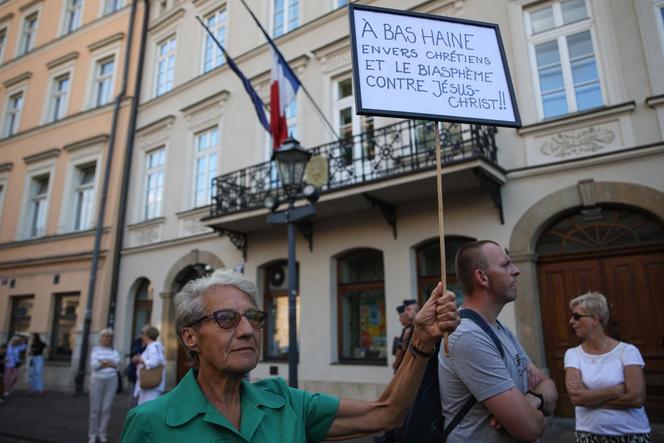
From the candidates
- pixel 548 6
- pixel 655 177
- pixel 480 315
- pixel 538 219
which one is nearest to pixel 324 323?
pixel 538 219

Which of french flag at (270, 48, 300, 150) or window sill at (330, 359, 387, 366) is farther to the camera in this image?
window sill at (330, 359, 387, 366)

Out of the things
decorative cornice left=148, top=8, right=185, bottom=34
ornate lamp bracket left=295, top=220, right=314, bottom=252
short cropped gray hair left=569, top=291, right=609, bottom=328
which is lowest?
short cropped gray hair left=569, top=291, right=609, bottom=328

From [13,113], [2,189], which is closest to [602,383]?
[2,189]

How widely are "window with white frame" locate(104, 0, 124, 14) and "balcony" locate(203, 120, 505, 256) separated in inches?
403

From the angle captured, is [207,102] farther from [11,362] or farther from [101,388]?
[11,362]

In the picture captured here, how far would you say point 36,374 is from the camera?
13.4m

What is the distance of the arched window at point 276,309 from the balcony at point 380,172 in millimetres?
1158

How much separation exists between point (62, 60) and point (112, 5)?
2758 mm

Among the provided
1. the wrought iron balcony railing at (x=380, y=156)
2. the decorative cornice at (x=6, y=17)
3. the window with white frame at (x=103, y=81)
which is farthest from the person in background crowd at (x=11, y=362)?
the decorative cornice at (x=6, y=17)

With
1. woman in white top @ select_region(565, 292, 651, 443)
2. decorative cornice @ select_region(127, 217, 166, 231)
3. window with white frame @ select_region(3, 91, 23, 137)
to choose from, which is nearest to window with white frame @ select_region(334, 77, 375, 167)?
decorative cornice @ select_region(127, 217, 166, 231)

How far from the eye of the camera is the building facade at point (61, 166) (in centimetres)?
1484

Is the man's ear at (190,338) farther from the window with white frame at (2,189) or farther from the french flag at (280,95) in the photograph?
the window with white frame at (2,189)

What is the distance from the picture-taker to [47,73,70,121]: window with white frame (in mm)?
17672

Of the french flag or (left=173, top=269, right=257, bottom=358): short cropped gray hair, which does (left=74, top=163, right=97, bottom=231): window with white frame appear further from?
(left=173, top=269, right=257, bottom=358): short cropped gray hair
